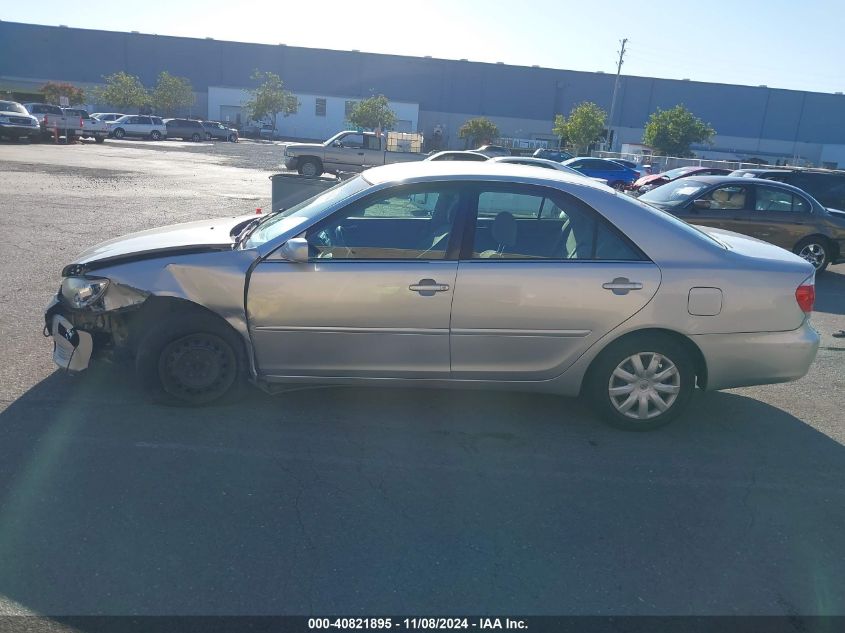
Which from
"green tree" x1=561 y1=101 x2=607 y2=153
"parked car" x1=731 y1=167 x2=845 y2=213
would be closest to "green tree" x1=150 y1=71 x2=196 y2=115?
"green tree" x1=561 y1=101 x2=607 y2=153

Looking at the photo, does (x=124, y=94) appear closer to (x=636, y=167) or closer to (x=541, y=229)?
(x=636, y=167)

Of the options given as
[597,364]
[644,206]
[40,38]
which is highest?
[40,38]

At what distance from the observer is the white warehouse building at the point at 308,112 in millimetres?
76938

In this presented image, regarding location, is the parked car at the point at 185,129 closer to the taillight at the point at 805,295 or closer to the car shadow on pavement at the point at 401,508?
the car shadow on pavement at the point at 401,508

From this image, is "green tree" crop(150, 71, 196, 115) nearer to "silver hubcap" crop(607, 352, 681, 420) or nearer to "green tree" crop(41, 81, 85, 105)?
"green tree" crop(41, 81, 85, 105)

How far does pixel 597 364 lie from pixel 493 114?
3072 inches

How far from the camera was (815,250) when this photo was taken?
1102 centimetres

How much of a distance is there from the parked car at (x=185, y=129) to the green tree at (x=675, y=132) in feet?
114

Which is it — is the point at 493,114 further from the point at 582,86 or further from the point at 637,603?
the point at 637,603

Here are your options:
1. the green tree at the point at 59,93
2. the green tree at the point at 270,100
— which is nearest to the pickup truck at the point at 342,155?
the green tree at the point at 59,93

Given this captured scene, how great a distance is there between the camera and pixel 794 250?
35.7 feet

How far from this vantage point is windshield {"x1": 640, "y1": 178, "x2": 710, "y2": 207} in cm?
1082

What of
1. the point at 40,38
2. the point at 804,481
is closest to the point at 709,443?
the point at 804,481

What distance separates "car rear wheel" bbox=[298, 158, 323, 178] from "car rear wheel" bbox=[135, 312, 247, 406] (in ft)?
69.8
